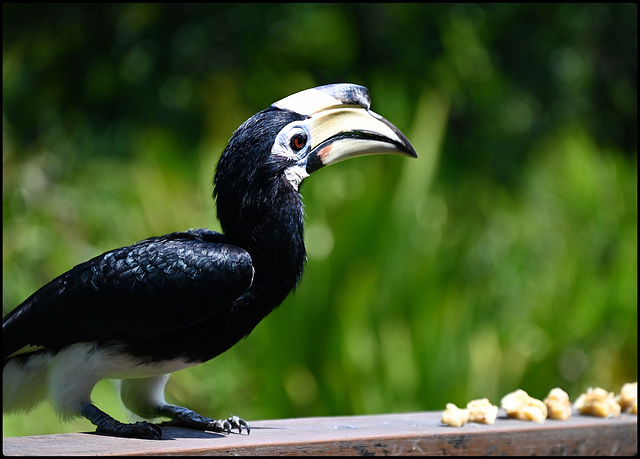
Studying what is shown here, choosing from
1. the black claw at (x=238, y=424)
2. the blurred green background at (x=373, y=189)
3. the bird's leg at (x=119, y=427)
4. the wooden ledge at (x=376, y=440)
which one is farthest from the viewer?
the blurred green background at (x=373, y=189)

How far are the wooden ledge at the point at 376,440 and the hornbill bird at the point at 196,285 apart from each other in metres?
0.13

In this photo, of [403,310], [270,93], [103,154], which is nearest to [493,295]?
[403,310]

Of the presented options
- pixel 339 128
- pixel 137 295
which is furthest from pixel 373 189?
pixel 137 295

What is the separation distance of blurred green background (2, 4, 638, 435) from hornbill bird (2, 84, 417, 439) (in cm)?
40

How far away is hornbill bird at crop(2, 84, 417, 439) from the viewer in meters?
1.65

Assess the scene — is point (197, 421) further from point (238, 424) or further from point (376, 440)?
point (376, 440)

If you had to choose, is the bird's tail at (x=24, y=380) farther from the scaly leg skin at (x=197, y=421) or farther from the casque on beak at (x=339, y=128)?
the casque on beak at (x=339, y=128)

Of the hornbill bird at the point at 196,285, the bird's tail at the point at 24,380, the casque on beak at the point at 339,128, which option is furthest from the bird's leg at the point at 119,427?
the casque on beak at the point at 339,128

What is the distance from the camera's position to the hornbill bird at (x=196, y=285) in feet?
5.42

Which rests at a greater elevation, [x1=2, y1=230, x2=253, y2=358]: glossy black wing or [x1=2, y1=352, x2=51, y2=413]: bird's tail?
[x1=2, y1=230, x2=253, y2=358]: glossy black wing

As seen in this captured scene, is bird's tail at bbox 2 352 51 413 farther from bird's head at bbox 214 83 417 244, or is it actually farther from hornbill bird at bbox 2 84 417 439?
bird's head at bbox 214 83 417 244

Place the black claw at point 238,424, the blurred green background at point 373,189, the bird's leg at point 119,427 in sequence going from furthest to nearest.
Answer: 1. the blurred green background at point 373,189
2. the black claw at point 238,424
3. the bird's leg at point 119,427

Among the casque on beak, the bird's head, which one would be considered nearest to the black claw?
the bird's head

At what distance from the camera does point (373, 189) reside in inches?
119
